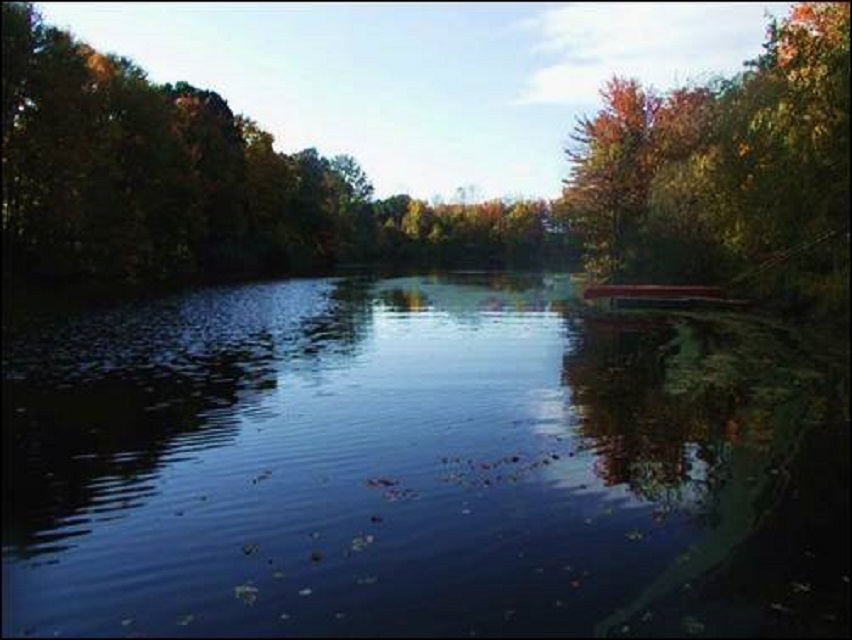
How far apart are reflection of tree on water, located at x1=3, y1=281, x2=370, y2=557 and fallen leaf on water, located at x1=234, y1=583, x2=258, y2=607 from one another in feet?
9.66

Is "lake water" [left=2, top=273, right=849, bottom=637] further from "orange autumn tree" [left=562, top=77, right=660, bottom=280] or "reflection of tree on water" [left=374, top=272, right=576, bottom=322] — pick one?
"orange autumn tree" [left=562, top=77, right=660, bottom=280]

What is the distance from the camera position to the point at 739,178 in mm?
33656

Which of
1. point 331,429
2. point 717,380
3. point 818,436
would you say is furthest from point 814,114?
point 331,429

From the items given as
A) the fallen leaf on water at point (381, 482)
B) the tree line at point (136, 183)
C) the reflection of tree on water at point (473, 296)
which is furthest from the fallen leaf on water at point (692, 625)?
the tree line at point (136, 183)

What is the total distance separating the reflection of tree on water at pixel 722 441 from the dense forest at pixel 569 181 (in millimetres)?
2798

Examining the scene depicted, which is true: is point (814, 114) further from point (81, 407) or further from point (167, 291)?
point (167, 291)

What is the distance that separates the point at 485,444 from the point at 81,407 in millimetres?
10211

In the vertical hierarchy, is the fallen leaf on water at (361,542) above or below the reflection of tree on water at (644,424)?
below

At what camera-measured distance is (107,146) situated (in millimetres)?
61438

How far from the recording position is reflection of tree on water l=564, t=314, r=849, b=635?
33.0ft

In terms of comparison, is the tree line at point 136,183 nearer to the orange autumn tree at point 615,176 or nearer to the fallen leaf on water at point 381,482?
the orange autumn tree at point 615,176

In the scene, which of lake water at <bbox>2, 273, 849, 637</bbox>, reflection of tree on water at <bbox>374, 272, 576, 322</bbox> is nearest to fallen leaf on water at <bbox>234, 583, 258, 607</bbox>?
lake water at <bbox>2, 273, 849, 637</bbox>

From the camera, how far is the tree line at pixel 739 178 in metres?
23.3

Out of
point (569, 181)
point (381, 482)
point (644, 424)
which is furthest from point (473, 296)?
point (381, 482)
